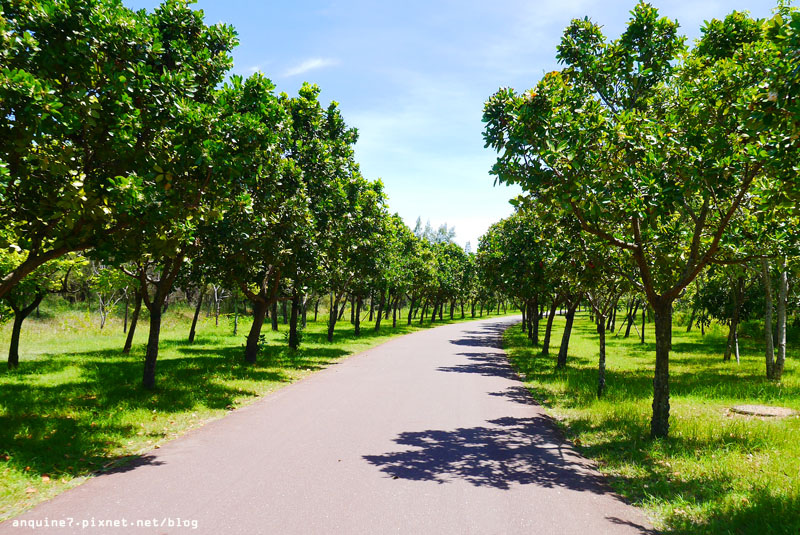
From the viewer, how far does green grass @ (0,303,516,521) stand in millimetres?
6395

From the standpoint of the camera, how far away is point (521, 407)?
36.6 feet

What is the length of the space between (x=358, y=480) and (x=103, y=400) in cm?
779

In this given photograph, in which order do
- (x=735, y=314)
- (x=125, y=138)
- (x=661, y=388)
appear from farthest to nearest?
(x=735, y=314) → (x=661, y=388) → (x=125, y=138)

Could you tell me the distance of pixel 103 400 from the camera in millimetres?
10375

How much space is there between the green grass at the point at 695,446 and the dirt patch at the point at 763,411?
38cm

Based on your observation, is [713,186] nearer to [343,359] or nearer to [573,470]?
[573,470]

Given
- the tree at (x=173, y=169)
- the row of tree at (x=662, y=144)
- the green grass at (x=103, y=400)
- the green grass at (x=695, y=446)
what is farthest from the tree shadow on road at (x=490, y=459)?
the tree at (x=173, y=169)

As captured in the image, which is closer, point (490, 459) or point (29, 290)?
point (490, 459)

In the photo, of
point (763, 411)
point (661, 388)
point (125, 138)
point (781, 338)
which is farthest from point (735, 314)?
point (125, 138)

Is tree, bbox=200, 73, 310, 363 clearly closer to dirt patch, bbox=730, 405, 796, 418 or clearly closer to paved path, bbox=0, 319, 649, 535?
paved path, bbox=0, 319, 649, 535

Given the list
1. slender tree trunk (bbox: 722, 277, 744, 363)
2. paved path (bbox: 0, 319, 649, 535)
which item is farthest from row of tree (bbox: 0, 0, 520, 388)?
slender tree trunk (bbox: 722, 277, 744, 363)

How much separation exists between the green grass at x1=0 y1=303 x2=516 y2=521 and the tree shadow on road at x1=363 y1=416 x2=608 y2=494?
4459 millimetres

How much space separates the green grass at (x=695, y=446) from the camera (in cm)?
527

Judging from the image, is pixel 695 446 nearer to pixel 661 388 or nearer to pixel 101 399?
pixel 661 388
